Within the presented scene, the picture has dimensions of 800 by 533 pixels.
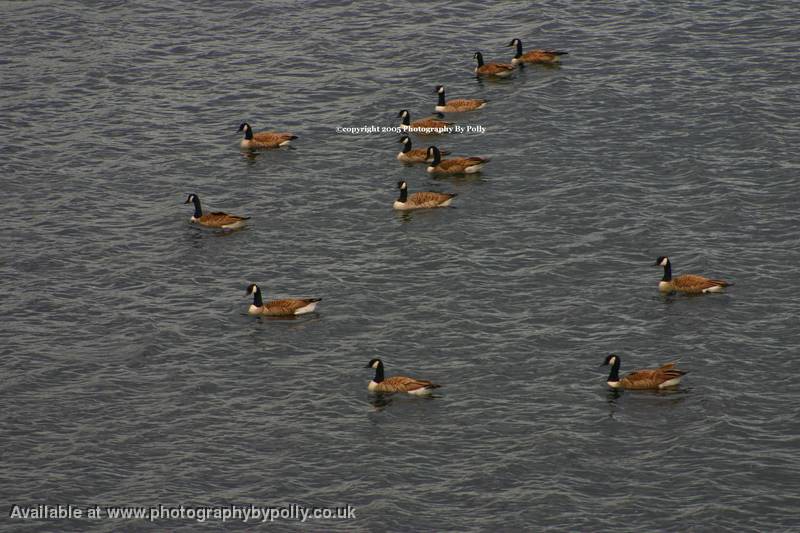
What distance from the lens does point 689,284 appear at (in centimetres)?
4497

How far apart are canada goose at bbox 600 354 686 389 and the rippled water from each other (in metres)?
0.35

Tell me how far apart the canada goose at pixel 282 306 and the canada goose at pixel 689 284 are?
38.7 ft

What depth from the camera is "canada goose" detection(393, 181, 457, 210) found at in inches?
2057

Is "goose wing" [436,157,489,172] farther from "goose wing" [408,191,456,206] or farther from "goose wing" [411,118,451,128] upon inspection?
"goose wing" [411,118,451,128]

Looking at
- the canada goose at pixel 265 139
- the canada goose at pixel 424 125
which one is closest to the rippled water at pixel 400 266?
the canada goose at pixel 265 139

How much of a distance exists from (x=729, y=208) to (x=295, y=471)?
21649mm

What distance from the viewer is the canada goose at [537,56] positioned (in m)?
62.6

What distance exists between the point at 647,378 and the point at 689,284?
20.3 feet

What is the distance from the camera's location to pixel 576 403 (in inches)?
1559

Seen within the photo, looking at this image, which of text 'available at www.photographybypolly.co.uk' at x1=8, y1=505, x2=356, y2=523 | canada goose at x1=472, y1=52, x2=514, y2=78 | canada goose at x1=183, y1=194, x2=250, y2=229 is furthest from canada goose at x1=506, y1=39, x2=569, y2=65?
text 'available at www.photographybypolly.co.uk' at x1=8, y1=505, x2=356, y2=523

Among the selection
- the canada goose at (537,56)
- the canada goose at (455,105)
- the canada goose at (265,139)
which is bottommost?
the canada goose at (265,139)

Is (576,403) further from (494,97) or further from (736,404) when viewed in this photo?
(494,97)

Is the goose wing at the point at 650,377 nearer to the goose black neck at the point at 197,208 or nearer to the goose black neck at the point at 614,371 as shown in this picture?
the goose black neck at the point at 614,371

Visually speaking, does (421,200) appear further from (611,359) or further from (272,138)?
(611,359)
